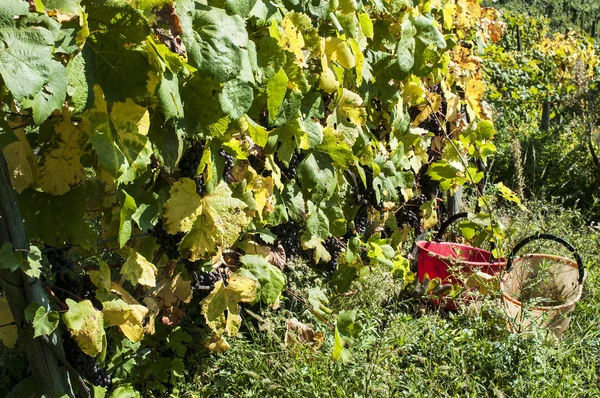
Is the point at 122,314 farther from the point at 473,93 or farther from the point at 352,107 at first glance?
the point at 473,93

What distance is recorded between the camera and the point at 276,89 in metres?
1.95

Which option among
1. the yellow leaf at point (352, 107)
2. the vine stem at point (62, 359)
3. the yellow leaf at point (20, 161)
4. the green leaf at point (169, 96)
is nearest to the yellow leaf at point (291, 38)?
the yellow leaf at point (352, 107)

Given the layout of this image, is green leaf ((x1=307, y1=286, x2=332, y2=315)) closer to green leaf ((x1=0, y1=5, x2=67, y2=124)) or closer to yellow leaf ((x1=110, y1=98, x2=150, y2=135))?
yellow leaf ((x1=110, y1=98, x2=150, y2=135))

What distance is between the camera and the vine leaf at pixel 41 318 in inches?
60.4

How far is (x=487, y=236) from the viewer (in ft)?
11.8

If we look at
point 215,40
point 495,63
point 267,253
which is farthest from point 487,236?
point 495,63

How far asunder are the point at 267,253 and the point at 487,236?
1538 mm

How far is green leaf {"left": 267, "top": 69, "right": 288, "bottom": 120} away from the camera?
6.38ft

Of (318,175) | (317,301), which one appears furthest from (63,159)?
(317,301)

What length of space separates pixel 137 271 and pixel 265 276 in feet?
1.75

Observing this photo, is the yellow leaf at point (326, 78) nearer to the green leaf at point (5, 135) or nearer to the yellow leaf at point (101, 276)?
the yellow leaf at point (101, 276)

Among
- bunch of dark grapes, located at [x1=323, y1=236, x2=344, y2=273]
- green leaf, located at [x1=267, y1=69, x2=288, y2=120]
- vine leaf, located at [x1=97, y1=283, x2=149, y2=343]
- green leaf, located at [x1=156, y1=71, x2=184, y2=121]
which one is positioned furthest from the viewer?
bunch of dark grapes, located at [x1=323, y1=236, x2=344, y2=273]

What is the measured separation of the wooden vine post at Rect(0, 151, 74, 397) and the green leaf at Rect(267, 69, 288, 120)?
2.38 ft

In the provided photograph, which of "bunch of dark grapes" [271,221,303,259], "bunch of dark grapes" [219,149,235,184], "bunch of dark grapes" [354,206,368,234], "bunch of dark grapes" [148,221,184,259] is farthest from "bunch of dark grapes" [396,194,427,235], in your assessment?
"bunch of dark grapes" [148,221,184,259]
